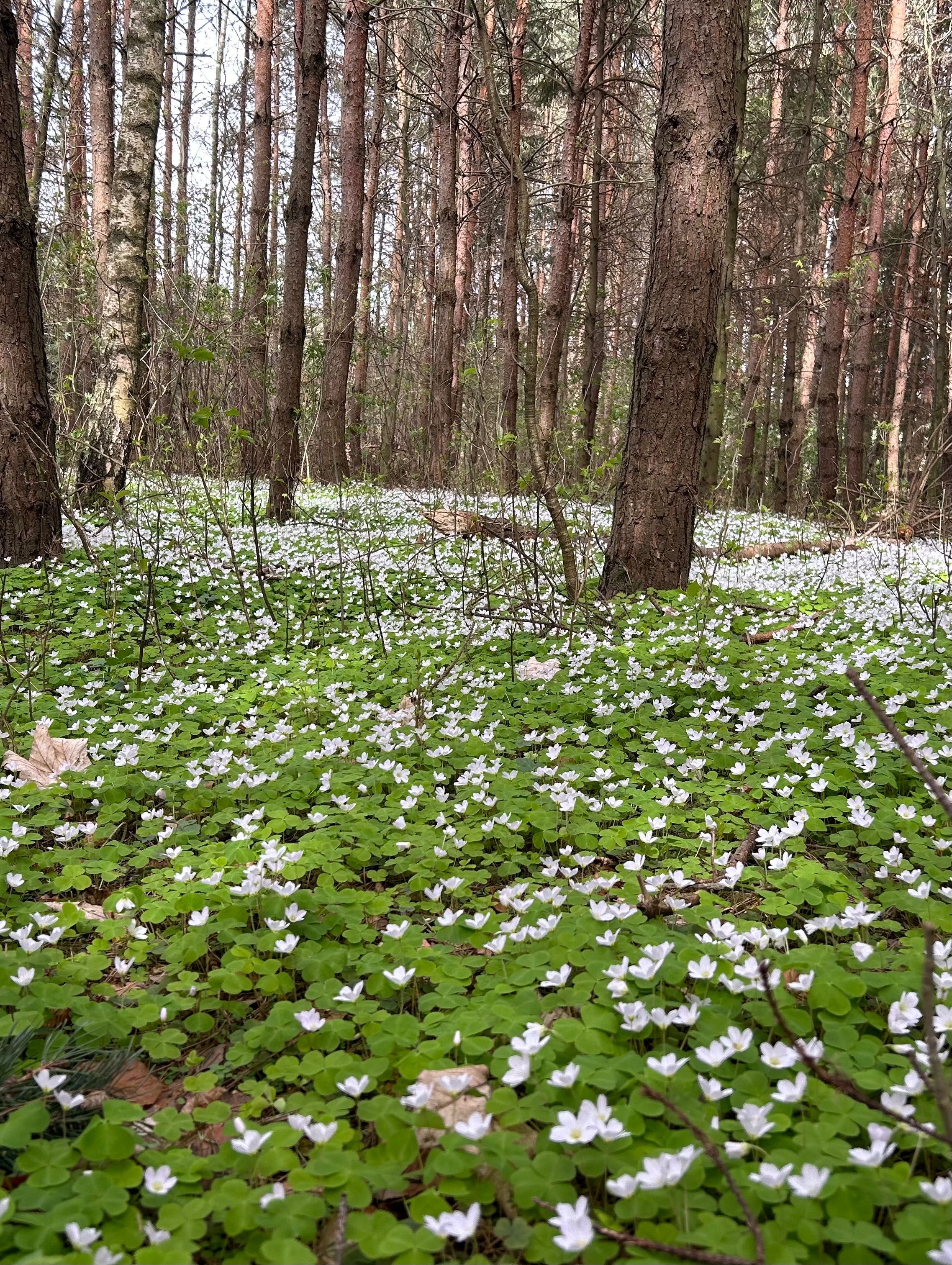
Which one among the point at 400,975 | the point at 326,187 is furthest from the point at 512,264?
the point at 400,975

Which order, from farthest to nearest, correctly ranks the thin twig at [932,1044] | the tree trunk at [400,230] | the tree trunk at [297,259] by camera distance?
the tree trunk at [400,230] < the tree trunk at [297,259] < the thin twig at [932,1044]

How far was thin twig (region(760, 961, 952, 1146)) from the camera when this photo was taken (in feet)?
4.56

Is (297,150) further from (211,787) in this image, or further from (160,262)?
(211,787)

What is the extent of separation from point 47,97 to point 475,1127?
13934 mm

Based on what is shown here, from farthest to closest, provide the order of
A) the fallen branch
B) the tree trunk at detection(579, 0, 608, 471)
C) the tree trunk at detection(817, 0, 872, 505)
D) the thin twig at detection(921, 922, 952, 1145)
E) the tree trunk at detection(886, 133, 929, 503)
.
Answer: the tree trunk at detection(886, 133, 929, 503) → the tree trunk at detection(817, 0, 872, 505) → the tree trunk at detection(579, 0, 608, 471) → the fallen branch → the thin twig at detection(921, 922, 952, 1145)

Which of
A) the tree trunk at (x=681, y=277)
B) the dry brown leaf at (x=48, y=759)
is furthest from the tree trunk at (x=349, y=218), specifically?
the dry brown leaf at (x=48, y=759)

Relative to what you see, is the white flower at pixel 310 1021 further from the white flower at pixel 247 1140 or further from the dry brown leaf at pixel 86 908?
the dry brown leaf at pixel 86 908

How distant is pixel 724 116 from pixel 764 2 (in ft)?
51.8

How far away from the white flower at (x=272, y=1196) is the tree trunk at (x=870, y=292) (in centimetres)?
1376

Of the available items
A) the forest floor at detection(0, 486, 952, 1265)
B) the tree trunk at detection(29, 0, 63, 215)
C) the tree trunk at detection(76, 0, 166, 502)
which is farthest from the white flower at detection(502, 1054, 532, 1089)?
the tree trunk at detection(29, 0, 63, 215)

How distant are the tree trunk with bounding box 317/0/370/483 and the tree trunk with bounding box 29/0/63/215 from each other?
4013 mm

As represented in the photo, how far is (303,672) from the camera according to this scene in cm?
511

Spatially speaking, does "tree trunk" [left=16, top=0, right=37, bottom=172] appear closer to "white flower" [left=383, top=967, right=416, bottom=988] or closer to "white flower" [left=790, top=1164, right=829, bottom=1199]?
"white flower" [left=383, top=967, right=416, bottom=988]

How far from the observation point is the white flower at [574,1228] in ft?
4.02
